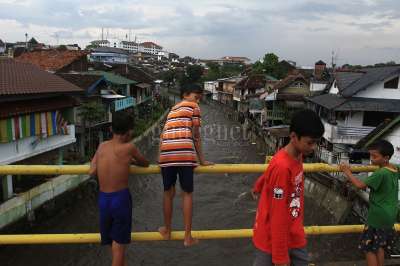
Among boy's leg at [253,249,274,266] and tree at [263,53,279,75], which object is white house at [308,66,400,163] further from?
tree at [263,53,279,75]

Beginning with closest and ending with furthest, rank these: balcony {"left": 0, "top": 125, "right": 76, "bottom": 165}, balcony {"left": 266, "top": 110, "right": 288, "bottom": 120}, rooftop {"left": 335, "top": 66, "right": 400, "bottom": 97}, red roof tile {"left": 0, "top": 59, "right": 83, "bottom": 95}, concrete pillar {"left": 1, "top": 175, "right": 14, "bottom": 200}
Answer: balcony {"left": 0, "top": 125, "right": 76, "bottom": 165}
concrete pillar {"left": 1, "top": 175, "right": 14, "bottom": 200}
red roof tile {"left": 0, "top": 59, "right": 83, "bottom": 95}
rooftop {"left": 335, "top": 66, "right": 400, "bottom": 97}
balcony {"left": 266, "top": 110, "right": 288, "bottom": 120}

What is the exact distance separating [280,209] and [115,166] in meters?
1.35

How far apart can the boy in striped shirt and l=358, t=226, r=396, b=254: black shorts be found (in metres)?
1.51

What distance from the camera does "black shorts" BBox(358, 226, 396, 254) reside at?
344 cm

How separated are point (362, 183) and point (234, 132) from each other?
43165mm

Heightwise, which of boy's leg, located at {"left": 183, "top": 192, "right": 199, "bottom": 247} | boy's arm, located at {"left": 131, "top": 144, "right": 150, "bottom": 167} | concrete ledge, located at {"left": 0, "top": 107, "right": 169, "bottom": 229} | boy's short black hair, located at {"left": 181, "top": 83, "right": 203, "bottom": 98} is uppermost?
→ boy's short black hair, located at {"left": 181, "top": 83, "right": 203, "bottom": 98}

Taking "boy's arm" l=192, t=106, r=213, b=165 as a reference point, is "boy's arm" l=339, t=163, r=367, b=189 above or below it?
below

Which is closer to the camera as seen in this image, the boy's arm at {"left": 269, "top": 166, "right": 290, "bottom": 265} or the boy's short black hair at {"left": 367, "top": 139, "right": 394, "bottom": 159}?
the boy's arm at {"left": 269, "top": 166, "right": 290, "bottom": 265}

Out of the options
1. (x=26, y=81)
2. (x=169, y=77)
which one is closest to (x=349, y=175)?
(x=26, y=81)

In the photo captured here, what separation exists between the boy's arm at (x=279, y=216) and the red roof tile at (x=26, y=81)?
14.0m

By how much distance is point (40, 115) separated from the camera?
17.2 meters

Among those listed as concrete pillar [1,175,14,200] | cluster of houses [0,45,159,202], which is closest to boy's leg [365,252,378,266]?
cluster of houses [0,45,159,202]

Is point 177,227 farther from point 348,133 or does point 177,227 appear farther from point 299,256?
point 299,256

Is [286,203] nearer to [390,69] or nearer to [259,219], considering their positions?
[259,219]
